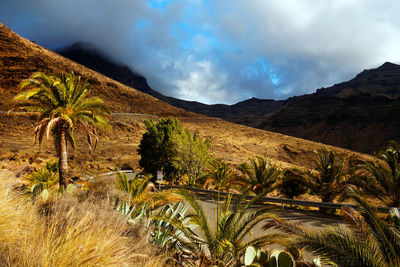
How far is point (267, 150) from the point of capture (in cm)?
5153

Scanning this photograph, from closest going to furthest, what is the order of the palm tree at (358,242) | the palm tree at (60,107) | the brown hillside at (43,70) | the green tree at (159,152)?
the palm tree at (358,242), the palm tree at (60,107), the green tree at (159,152), the brown hillside at (43,70)

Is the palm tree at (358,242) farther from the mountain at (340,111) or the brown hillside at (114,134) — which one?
the mountain at (340,111)

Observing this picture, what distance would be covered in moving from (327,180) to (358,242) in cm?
901

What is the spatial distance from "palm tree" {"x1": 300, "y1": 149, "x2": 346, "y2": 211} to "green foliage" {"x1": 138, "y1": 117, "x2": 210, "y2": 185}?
9.03 meters

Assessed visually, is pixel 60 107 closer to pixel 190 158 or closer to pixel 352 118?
pixel 190 158

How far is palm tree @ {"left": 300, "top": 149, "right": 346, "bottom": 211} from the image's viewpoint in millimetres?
11016

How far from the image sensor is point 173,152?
1995cm

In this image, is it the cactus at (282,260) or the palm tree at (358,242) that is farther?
the cactus at (282,260)

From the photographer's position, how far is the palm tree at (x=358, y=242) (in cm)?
316

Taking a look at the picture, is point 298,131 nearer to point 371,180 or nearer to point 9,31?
point 371,180

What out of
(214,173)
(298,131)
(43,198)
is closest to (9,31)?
(214,173)

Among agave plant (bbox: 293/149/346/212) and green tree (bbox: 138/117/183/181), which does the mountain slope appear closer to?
green tree (bbox: 138/117/183/181)

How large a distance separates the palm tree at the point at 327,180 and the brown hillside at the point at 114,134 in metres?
19.2

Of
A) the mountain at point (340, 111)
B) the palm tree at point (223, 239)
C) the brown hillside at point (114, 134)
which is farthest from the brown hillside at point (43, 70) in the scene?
the mountain at point (340, 111)
